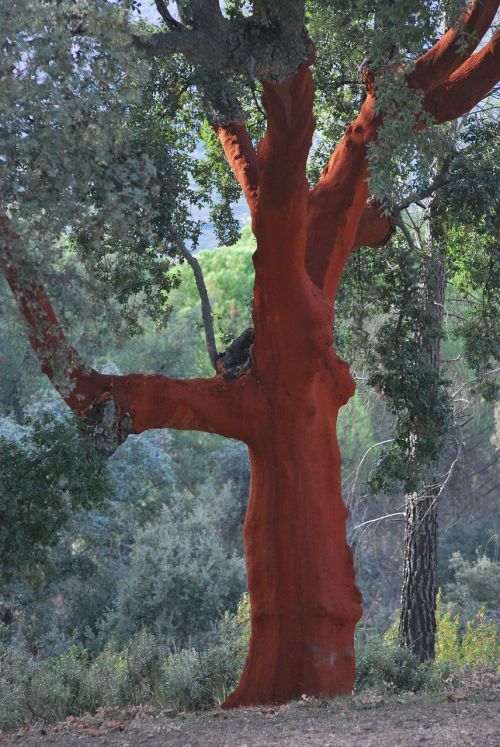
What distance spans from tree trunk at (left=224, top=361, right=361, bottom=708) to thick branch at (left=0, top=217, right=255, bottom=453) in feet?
1.08

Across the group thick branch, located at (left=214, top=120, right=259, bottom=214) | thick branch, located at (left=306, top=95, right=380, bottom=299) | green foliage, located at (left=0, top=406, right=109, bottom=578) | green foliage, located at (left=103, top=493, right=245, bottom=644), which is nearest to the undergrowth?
green foliage, located at (left=0, top=406, right=109, bottom=578)

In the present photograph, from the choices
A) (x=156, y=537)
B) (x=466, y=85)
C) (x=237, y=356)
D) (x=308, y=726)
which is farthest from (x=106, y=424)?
(x=156, y=537)

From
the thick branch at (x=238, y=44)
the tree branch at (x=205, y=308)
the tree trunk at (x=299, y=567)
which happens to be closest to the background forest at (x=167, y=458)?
the tree branch at (x=205, y=308)

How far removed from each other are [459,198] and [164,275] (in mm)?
3194

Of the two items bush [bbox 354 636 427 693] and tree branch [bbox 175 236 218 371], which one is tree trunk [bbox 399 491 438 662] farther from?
tree branch [bbox 175 236 218 371]

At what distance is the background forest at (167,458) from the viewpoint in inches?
314

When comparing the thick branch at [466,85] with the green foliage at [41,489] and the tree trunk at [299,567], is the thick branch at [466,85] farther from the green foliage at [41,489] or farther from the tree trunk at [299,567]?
the green foliage at [41,489]

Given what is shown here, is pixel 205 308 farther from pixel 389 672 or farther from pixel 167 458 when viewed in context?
pixel 167 458

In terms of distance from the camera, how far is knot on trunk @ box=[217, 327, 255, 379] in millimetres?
9336

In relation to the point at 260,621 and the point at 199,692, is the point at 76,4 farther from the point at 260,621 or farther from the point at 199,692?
the point at 199,692

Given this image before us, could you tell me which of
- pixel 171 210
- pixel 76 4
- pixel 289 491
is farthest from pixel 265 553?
pixel 76 4

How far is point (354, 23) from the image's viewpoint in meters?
10.2

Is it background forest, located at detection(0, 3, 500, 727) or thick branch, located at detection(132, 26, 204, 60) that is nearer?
thick branch, located at detection(132, 26, 204, 60)

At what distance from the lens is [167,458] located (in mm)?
21125
